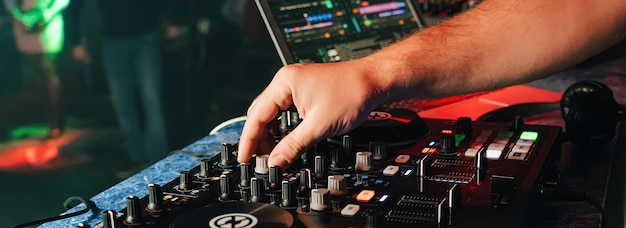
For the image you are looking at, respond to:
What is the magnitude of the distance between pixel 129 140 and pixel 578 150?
2867 millimetres

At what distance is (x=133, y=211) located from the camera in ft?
2.39

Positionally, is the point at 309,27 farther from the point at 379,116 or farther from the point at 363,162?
the point at 363,162

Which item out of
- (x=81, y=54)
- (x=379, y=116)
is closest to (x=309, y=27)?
(x=379, y=116)

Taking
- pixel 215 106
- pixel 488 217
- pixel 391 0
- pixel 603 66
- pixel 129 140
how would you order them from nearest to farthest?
pixel 488 217
pixel 391 0
pixel 603 66
pixel 129 140
pixel 215 106

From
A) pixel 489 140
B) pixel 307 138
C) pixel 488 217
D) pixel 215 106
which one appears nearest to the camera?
pixel 488 217

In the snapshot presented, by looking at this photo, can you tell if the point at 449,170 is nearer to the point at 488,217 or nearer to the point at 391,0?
the point at 488,217

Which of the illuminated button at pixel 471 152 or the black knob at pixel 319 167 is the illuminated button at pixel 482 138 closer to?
the illuminated button at pixel 471 152

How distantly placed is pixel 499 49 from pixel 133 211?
1.57ft

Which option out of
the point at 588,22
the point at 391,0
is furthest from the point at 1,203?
the point at 588,22

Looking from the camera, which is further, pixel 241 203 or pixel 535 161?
pixel 535 161

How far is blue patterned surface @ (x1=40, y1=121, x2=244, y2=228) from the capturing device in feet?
3.03

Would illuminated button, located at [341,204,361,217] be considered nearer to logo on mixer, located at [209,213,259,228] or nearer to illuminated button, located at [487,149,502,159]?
logo on mixer, located at [209,213,259,228]

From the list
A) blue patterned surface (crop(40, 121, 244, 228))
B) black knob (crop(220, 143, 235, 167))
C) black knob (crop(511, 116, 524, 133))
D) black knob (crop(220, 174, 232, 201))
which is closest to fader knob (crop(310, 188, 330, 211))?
black knob (crop(220, 174, 232, 201))

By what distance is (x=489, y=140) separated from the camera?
1031 mm
